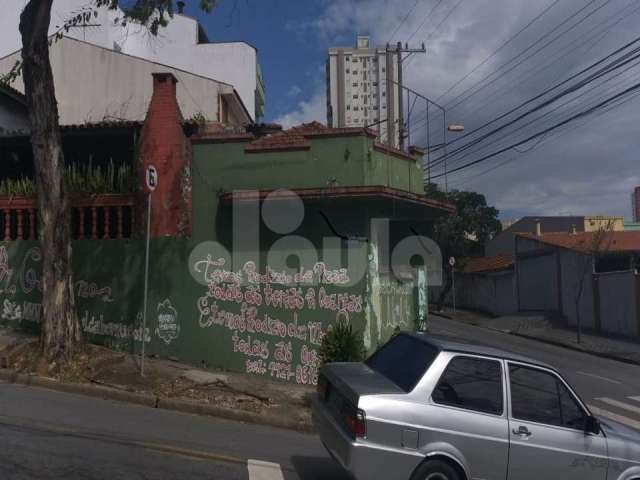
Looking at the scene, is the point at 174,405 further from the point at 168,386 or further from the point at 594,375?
the point at 594,375

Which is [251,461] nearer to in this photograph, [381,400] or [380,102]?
[381,400]

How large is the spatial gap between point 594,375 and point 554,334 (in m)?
10.5

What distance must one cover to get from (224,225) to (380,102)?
17547mm

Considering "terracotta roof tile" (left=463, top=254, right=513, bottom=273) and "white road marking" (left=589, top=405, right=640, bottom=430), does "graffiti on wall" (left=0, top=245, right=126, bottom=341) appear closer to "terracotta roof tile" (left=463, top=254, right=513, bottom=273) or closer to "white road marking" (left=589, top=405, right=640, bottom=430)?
"white road marking" (left=589, top=405, right=640, bottom=430)

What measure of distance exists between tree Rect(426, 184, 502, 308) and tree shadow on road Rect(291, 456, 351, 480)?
35316mm

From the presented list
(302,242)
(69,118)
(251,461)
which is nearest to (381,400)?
(251,461)

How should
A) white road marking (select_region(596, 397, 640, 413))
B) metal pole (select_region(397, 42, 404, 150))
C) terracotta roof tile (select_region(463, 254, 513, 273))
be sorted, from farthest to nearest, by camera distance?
terracotta roof tile (select_region(463, 254, 513, 273)), metal pole (select_region(397, 42, 404, 150)), white road marking (select_region(596, 397, 640, 413))

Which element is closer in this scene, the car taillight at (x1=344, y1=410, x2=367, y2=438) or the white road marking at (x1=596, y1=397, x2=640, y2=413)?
the car taillight at (x1=344, y1=410, x2=367, y2=438)

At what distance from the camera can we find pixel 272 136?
510 inches

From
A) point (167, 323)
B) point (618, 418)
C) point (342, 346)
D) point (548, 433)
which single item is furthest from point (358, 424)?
point (618, 418)

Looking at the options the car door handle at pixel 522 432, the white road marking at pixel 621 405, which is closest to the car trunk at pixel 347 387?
the car door handle at pixel 522 432

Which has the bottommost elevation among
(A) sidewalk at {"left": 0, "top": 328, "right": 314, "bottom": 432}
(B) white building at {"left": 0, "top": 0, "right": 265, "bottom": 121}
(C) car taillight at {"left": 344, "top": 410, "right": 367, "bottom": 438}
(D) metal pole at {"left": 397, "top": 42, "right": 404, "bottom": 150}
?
(A) sidewalk at {"left": 0, "top": 328, "right": 314, "bottom": 432}

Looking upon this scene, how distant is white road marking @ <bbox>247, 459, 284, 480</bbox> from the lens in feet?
22.4

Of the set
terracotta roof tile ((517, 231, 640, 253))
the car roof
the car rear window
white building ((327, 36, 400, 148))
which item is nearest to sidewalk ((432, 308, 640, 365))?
terracotta roof tile ((517, 231, 640, 253))
